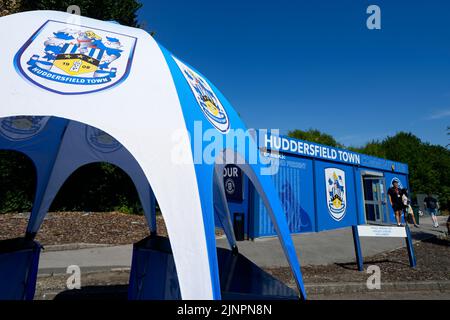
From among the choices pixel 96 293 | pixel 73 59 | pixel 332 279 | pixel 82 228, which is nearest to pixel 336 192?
pixel 332 279

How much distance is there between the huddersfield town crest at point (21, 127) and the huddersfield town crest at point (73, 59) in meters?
1.68

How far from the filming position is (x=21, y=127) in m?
3.80

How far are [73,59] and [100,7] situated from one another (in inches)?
621

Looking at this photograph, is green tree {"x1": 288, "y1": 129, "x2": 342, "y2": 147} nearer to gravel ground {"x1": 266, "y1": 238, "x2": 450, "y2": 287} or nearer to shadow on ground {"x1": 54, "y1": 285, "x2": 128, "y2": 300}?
gravel ground {"x1": 266, "y1": 238, "x2": 450, "y2": 287}

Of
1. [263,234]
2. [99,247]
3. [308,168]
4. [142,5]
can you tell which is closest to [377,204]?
[308,168]

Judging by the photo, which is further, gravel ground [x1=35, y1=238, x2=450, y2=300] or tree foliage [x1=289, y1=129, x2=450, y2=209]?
tree foliage [x1=289, y1=129, x2=450, y2=209]

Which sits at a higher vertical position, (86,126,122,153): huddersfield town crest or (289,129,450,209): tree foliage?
(289,129,450,209): tree foliage

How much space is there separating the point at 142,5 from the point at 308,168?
45.9 feet

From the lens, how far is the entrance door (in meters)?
17.2

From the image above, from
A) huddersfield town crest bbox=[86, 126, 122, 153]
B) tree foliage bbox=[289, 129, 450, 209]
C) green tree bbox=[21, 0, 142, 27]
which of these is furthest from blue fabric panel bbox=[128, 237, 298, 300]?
tree foliage bbox=[289, 129, 450, 209]

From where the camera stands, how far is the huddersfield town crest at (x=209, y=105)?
2730 mm

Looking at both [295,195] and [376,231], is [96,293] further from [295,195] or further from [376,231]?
[295,195]

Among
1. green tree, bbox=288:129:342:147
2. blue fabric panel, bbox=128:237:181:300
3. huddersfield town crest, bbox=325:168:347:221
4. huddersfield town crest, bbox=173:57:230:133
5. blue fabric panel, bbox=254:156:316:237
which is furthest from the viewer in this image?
green tree, bbox=288:129:342:147
